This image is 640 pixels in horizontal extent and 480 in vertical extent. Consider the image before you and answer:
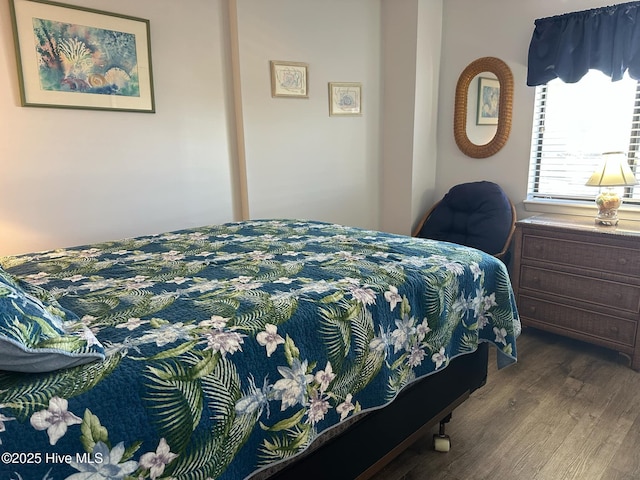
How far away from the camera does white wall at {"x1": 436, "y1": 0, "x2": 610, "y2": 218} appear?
3.33m

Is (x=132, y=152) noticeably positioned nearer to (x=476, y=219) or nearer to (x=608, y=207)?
(x=476, y=219)

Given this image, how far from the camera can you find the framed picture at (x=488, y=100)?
3.52 m

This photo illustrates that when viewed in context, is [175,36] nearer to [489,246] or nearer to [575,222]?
[489,246]

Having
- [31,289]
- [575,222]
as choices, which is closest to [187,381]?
[31,289]

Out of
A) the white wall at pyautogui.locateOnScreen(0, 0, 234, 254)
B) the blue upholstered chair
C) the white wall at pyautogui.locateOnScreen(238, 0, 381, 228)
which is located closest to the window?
the blue upholstered chair

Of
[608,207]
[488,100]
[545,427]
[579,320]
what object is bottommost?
[545,427]

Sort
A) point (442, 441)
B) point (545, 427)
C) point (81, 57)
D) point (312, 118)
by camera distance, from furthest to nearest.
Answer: point (312, 118), point (81, 57), point (545, 427), point (442, 441)

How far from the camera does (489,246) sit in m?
3.32

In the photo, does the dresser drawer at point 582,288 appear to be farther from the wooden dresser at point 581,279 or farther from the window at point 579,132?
the window at point 579,132

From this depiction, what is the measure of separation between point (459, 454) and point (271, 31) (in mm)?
3052

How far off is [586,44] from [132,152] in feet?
10.1

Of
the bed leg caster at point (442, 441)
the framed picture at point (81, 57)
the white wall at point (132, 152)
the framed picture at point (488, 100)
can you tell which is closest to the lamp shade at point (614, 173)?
the framed picture at point (488, 100)

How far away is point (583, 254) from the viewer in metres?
2.73

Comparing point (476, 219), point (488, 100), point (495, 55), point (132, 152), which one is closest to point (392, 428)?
point (476, 219)
